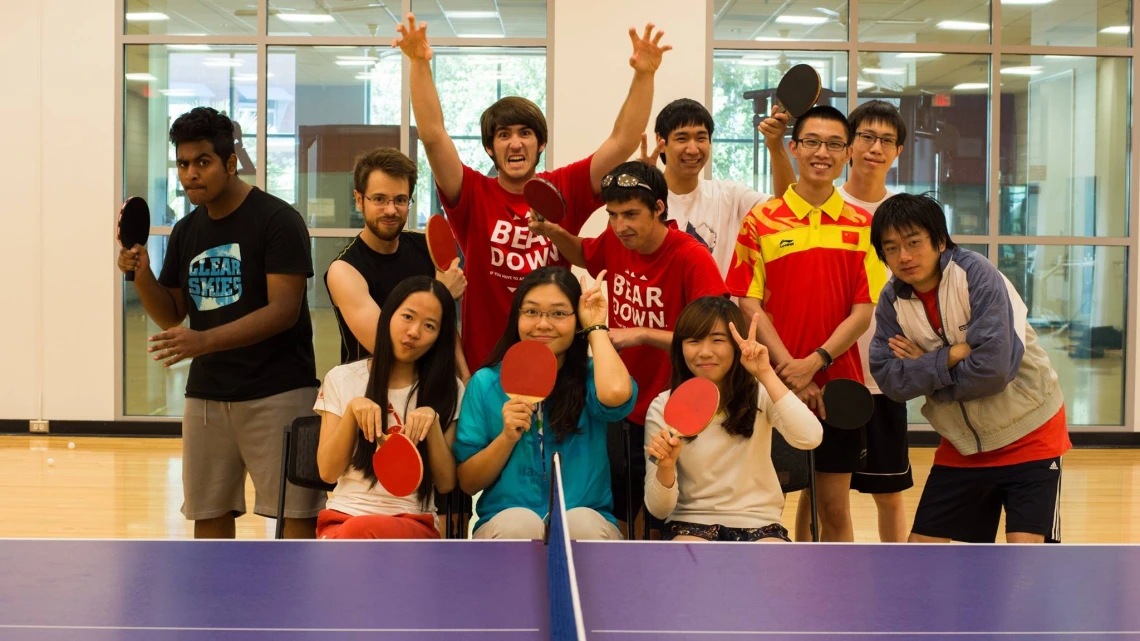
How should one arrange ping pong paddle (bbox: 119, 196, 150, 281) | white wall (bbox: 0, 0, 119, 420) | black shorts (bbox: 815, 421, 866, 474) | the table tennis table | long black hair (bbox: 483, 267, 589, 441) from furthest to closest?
white wall (bbox: 0, 0, 119, 420) < black shorts (bbox: 815, 421, 866, 474) < ping pong paddle (bbox: 119, 196, 150, 281) < long black hair (bbox: 483, 267, 589, 441) < the table tennis table

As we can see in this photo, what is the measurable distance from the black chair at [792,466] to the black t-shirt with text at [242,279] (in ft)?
4.91

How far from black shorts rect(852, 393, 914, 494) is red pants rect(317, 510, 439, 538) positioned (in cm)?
154

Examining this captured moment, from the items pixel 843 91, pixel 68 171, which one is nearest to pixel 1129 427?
pixel 843 91

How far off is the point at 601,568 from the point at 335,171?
5853 millimetres

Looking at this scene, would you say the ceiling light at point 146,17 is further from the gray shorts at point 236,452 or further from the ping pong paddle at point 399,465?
the ping pong paddle at point 399,465

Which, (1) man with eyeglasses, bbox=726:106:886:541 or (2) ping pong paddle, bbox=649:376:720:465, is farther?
(1) man with eyeglasses, bbox=726:106:886:541

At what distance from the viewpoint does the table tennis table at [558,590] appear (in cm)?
142

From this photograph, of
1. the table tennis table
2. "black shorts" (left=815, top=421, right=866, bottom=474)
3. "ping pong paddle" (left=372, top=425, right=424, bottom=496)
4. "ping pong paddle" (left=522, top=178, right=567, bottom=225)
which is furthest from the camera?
"black shorts" (left=815, top=421, right=866, bottom=474)

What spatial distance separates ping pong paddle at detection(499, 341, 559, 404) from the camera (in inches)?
89.0

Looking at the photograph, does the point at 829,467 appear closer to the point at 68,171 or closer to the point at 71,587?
the point at 71,587

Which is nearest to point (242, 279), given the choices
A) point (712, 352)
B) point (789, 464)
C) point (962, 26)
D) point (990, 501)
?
point (712, 352)

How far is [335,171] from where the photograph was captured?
23.3 ft

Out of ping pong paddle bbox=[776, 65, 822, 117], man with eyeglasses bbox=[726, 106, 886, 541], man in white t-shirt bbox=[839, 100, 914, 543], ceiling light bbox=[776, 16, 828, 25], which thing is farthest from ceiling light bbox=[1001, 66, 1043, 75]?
man with eyeglasses bbox=[726, 106, 886, 541]

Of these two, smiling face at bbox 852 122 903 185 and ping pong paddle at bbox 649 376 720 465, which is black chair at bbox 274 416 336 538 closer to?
ping pong paddle at bbox 649 376 720 465
